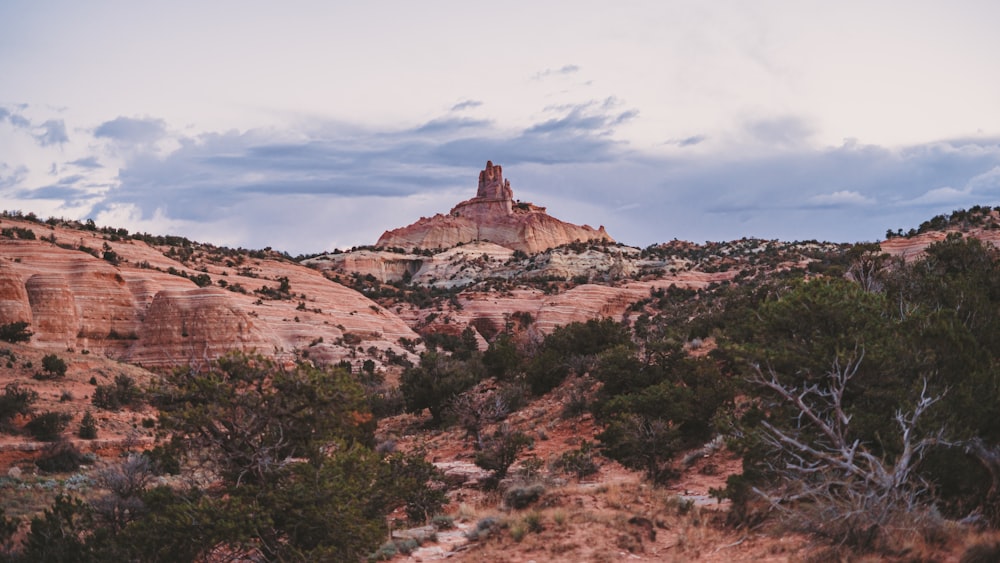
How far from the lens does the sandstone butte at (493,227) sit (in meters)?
147

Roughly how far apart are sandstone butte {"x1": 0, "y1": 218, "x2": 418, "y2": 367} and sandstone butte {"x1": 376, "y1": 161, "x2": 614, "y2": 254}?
83.5 metres

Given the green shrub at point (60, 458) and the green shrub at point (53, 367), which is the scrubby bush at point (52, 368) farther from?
the green shrub at point (60, 458)

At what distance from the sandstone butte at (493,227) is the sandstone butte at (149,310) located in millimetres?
83504

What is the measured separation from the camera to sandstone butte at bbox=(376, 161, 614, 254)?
481 ft

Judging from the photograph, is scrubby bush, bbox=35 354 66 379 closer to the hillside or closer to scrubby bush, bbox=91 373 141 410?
the hillside

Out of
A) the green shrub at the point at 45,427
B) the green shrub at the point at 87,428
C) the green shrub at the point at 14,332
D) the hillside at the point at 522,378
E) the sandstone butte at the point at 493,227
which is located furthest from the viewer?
the sandstone butte at the point at 493,227

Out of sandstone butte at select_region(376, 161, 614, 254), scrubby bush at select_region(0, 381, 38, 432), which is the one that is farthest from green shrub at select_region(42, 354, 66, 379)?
sandstone butte at select_region(376, 161, 614, 254)

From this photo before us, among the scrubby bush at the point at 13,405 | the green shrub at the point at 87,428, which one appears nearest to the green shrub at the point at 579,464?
the green shrub at the point at 87,428

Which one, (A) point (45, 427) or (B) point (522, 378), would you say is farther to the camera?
(B) point (522, 378)

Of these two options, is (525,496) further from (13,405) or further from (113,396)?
(113,396)

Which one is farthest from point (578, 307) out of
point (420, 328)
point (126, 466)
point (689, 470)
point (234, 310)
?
point (126, 466)

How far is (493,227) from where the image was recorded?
152375 mm

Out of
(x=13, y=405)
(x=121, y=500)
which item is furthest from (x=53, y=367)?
(x=121, y=500)

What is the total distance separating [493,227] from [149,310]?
105m
